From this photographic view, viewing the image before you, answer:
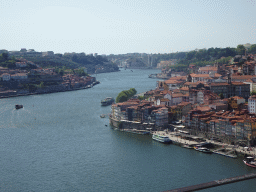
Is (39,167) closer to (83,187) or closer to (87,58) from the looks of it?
(83,187)

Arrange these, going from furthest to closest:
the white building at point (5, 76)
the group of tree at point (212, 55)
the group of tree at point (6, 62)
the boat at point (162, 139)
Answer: the group of tree at point (212, 55) → the group of tree at point (6, 62) → the white building at point (5, 76) → the boat at point (162, 139)

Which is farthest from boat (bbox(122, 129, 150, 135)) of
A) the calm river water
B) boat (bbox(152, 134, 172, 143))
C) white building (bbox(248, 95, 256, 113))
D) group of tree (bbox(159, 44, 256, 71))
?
group of tree (bbox(159, 44, 256, 71))

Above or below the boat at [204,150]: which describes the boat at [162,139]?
above

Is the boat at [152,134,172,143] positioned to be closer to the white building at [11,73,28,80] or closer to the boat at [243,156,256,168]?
the boat at [243,156,256,168]

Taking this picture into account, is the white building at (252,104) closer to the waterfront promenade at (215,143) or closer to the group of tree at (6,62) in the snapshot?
the waterfront promenade at (215,143)

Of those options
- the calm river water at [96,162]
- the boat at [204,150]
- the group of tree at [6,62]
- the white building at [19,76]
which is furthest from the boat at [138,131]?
the group of tree at [6,62]

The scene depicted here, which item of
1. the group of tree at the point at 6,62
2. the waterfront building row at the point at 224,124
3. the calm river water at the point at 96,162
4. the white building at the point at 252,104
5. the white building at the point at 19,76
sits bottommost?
the calm river water at the point at 96,162

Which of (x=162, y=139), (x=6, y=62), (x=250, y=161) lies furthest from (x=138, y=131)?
(x=6, y=62)

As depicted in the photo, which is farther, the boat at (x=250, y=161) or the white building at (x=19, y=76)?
the white building at (x=19, y=76)

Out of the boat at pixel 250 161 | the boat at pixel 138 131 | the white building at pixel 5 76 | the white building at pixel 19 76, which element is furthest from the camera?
the white building at pixel 19 76

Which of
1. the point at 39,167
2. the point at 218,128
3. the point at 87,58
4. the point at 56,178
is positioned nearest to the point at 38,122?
the point at 39,167
